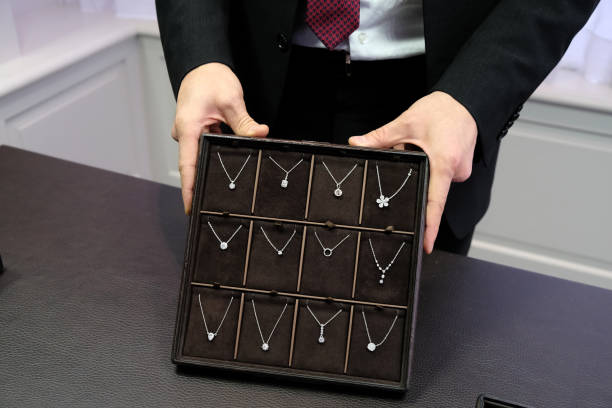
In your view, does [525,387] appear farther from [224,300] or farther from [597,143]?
[597,143]

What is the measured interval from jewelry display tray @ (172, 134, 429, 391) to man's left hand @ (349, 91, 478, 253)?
1.7 inches

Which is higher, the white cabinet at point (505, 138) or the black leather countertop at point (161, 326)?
the black leather countertop at point (161, 326)

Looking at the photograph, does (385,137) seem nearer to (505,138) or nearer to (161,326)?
(161,326)

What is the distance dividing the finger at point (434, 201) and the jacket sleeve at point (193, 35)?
41 cm

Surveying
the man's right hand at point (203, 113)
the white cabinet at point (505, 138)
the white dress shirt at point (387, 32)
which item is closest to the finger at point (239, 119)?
the man's right hand at point (203, 113)

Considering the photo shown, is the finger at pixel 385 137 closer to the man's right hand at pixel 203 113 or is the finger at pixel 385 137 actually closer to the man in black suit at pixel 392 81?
the man in black suit at pixel 392 81

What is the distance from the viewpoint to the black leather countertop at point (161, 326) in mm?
699

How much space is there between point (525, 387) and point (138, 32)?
1.93 metres

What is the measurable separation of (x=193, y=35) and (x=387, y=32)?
328 mm

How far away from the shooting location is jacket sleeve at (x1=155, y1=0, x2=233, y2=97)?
3.07 feet

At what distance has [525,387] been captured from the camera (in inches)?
28.3

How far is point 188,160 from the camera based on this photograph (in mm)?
819

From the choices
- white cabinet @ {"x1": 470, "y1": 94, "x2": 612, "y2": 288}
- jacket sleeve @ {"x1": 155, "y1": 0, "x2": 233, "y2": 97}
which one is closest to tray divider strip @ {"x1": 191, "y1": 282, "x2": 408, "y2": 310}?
jacket sleeve @ {"x1": 155, "y1": 0, "x2": 233, "y2": 97}

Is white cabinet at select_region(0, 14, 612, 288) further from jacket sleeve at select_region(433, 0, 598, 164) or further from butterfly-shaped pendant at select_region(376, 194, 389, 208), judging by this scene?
butterfly-shaped pendant at select_region(376, 194, 389, 208)
